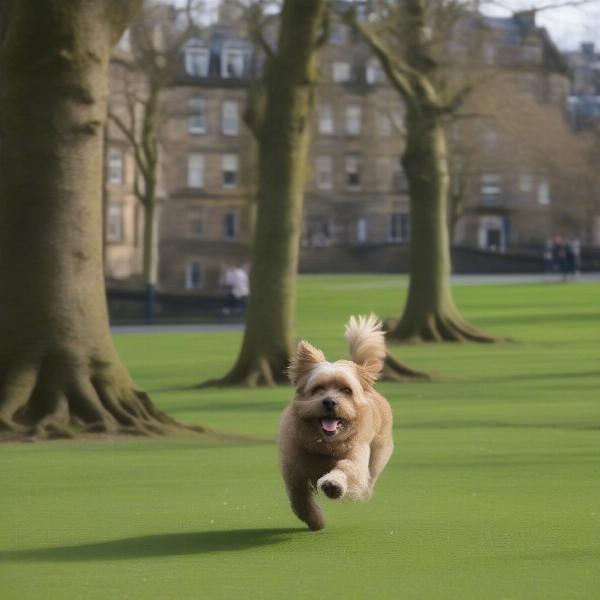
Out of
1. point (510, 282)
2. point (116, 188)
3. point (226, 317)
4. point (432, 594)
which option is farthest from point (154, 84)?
point (432, 594)

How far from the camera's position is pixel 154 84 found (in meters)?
64.1

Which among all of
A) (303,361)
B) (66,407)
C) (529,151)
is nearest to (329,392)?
(303,361)

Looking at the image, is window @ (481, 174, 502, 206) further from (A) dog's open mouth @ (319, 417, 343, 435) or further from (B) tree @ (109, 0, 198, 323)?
(A) dog's open mouth @ (319, 417, 343, 435)

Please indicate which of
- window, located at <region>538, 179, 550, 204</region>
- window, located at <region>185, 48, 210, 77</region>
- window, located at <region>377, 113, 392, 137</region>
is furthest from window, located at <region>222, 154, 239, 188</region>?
window, located at <region>538, 179, 550, 204</region>

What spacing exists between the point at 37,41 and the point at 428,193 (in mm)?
23249

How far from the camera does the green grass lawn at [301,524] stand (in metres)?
9.55

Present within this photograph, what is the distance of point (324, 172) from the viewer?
426ft

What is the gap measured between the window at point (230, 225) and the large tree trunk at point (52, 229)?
339ft

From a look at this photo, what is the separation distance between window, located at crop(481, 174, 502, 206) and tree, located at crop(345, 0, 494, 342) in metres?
89.5

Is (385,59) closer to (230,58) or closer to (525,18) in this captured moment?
(525,18)

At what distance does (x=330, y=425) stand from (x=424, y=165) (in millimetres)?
30875

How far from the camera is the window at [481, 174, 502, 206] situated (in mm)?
131625

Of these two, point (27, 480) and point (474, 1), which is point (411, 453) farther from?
point (474, 1)

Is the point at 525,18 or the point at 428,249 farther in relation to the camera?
the point at 428,249
